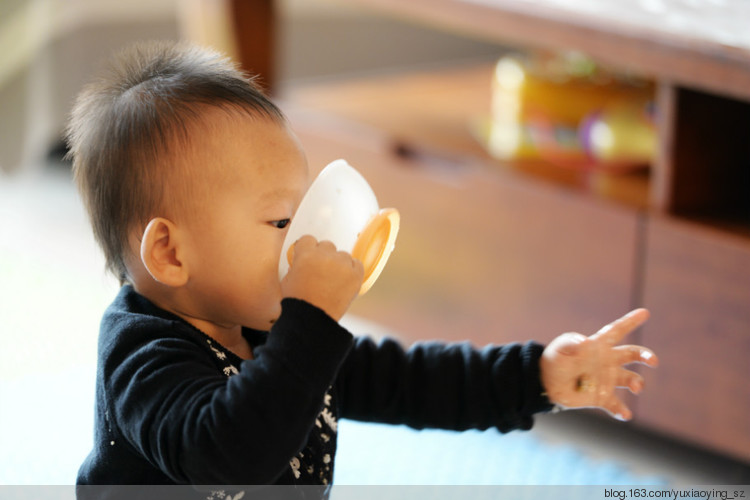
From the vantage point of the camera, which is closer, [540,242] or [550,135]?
[540,242]

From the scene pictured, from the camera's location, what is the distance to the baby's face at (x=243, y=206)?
26.0 inches

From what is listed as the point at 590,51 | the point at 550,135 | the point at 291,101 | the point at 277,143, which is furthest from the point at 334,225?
the point at 291,101

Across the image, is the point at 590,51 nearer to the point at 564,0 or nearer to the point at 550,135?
the point at 564,0

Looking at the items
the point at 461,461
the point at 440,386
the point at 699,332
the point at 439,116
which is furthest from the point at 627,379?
the point at 439,116

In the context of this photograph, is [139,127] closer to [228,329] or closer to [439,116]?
[228,329]

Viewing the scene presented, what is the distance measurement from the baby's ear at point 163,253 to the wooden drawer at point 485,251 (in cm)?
58

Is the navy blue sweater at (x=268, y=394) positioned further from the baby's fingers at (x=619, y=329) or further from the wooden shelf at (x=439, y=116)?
the wooden shelf at (x=439, y=116)

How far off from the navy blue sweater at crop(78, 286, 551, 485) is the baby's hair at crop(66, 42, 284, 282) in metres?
0.06

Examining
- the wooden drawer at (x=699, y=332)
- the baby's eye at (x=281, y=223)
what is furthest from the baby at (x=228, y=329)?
the wooden drawer at (x=699, y=332)

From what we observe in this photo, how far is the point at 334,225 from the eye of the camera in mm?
651

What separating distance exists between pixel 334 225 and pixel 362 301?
0.77 meters

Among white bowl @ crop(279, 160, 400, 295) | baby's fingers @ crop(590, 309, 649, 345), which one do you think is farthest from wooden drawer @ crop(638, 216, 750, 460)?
white bowl @ crop(279, 160, 400, 295)

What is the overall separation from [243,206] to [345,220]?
0.22 ft

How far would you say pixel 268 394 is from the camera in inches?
23.0
